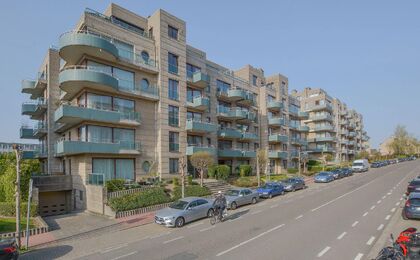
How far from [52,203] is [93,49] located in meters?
15.0

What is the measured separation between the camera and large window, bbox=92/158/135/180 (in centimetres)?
2486

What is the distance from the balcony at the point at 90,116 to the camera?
22344mm

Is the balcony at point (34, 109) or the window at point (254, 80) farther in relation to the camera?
the window at point (254, 80)

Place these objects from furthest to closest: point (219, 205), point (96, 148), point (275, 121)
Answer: point (275, 121), point (96, 148), point (219, 205)

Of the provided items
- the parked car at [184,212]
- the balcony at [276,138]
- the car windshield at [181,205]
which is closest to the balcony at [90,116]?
the parked car at [184,212]

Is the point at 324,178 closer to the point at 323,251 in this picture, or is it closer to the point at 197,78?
the point at 197,78

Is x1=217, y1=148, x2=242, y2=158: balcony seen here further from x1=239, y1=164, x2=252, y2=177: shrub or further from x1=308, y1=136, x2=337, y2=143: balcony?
x1=308, y1=136, x2=337, y2=143: balcony

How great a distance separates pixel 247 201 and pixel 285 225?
813 cm

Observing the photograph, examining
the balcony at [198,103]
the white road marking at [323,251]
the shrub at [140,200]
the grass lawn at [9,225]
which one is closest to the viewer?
the white road marking at [323,251]

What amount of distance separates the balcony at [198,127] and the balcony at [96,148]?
7.02 m

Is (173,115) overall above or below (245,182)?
above

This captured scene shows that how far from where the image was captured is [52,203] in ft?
86.1

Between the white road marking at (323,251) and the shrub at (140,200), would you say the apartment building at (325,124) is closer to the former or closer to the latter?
the shrub at (140,200)

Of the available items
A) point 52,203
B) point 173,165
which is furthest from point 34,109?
point 173,165
